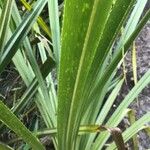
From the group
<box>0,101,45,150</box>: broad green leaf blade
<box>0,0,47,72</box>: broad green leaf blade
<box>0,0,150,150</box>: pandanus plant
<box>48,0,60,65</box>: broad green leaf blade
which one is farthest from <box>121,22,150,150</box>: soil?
<box>0,101,45,150</box>: broad green leaf blade

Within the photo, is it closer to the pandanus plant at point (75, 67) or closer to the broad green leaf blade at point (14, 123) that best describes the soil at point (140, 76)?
the pandanus plant at point (75, 67)

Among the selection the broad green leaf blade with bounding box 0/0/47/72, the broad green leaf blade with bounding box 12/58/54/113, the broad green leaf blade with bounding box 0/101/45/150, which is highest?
the broad green leaf blade with bounding box 0/0/47/72

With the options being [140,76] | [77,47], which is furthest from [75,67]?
[140,76]

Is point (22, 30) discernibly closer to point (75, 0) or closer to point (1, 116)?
point (1, 116)

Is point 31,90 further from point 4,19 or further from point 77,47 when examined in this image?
point 77,47

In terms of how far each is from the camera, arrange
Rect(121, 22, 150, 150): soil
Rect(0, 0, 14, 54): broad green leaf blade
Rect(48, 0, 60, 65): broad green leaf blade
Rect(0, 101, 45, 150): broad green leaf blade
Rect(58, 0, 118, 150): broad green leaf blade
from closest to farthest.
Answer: Rect(58, 0, 118, 150): broad green leaf blade
Rect(0, 101, 45, 150): broad green leaf blade
Rect(0, 0, 14, 54): broad green leaf blade
Rect(48, 0, 60, 65): broad green leaf blade
Rect(121, 22, 150, 150): soil

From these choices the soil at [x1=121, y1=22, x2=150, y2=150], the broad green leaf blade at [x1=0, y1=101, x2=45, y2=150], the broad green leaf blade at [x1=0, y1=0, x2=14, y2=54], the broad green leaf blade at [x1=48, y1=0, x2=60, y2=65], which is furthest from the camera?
the soil at [x1=121, y1=22, x2=150, y2=150]

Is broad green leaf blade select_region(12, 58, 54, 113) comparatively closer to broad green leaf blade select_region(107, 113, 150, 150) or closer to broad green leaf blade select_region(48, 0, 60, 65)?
broad green leaf blade select_region(48, 0, 60, 65)

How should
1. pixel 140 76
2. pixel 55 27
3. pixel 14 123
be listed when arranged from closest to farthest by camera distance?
1. pixel 14 123
2. pixel 55 27
3. pixel 140 76

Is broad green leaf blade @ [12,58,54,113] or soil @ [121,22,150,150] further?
soil @ [121,22,150,150]

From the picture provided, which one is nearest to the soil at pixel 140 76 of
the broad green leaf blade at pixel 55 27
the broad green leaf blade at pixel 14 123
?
the broad green leaf blade at pixel 55 27

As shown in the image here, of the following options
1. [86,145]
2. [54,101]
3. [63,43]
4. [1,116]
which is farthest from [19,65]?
[63,43]
